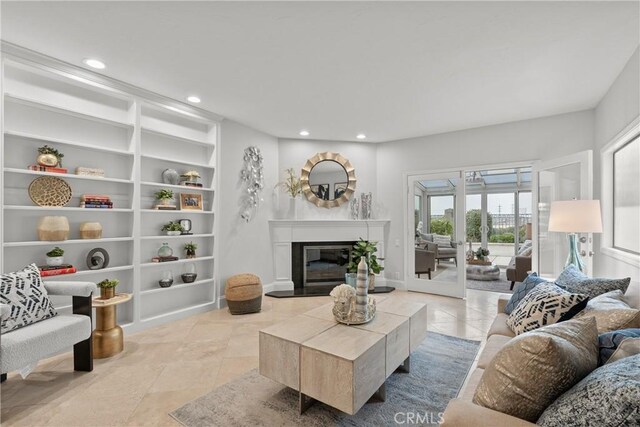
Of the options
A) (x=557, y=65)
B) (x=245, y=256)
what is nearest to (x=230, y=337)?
(x=245, y=256)

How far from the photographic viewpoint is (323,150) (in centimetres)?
558

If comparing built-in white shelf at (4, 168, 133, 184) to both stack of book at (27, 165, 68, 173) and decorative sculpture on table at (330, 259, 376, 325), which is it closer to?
stack of book at (27, 165, 68, 173)

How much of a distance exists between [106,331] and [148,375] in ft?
2.22

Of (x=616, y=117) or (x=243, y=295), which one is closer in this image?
(x=616, y=117)

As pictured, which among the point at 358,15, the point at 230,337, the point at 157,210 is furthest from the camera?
the point at 157,210

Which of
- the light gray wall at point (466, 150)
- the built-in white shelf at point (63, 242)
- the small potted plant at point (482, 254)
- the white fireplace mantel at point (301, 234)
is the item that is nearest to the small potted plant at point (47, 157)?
the built-in white shelf at point (63, 242)

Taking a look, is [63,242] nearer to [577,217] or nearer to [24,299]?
[24,299]

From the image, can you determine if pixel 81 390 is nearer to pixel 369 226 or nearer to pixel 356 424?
pixel 356 424

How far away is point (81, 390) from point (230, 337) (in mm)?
1304

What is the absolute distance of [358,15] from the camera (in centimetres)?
214

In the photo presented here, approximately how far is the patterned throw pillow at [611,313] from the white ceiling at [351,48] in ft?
6.10

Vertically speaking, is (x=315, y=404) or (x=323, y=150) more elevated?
(x=323, y=150)

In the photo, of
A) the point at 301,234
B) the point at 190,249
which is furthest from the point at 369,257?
the point at 190,249

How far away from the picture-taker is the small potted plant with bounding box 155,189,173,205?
371cm
